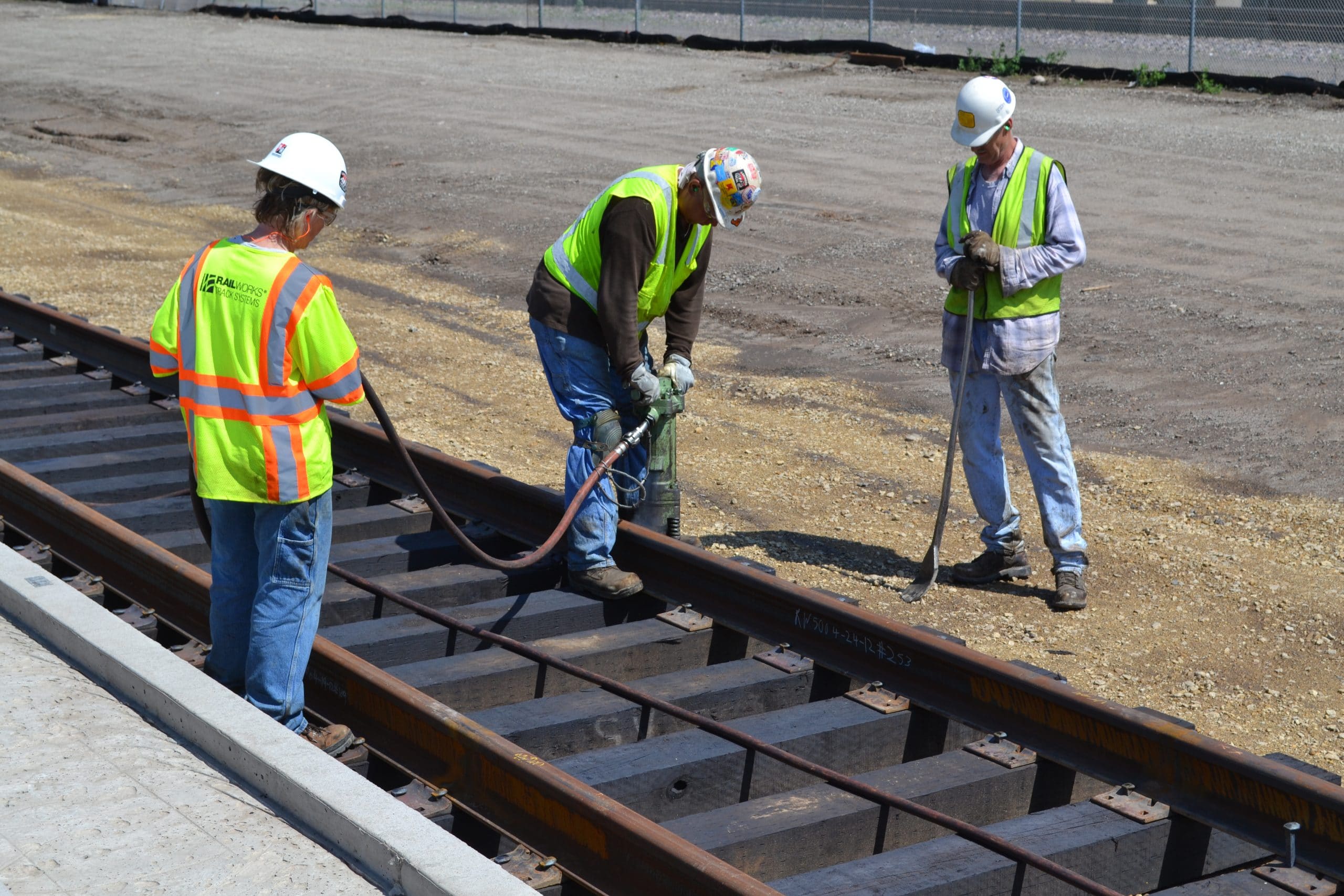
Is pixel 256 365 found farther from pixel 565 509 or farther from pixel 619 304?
pixel 565 509

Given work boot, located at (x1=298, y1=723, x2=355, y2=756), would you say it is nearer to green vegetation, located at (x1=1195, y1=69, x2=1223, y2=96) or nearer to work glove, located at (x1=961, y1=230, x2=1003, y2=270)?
work glove, located at (x1=961, y1=230, x2=1003, y2=270)

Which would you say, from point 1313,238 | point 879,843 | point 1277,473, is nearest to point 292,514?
point 879,843

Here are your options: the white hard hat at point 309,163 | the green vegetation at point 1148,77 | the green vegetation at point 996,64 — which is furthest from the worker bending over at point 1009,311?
the green vegetation at point 996,64

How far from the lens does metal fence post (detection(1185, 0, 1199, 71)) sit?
23672 millimetres

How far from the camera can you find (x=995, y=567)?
25.1 feet

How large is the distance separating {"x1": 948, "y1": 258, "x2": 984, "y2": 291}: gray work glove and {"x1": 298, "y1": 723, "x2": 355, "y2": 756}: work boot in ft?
11.9

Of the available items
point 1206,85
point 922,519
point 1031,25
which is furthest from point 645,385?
point 1031,25

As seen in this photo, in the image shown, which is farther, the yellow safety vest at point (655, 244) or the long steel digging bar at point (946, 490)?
the long steel digging bar at point (946, 490)

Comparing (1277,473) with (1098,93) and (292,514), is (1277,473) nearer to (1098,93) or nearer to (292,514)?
(292,514)

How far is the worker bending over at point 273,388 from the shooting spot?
185 inches

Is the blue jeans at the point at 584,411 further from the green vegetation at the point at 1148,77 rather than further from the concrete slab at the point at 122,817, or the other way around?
the green vegetation at the point at 1148,77

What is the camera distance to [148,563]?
254 inches

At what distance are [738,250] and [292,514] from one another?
11092 mm

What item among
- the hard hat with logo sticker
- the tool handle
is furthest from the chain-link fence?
the hard hat with logo sticker
